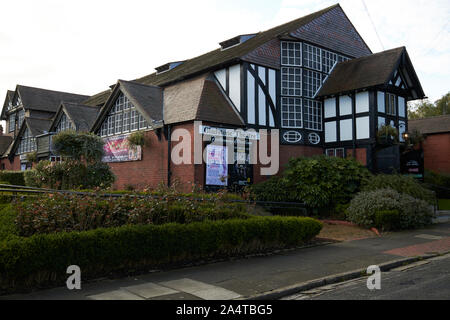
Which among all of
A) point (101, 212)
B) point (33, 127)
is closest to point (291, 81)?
point (101, 212)

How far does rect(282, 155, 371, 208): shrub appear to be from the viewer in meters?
16.9

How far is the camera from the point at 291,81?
22.0 metres

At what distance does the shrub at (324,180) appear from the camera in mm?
16891

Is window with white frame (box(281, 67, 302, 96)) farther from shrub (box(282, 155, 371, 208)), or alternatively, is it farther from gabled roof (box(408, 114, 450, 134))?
gabled roof (box(408, 114, 450, 134))

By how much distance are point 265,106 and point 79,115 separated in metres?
14.5

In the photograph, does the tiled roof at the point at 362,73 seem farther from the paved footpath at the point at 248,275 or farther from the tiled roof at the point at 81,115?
the tiled roof at the point at 81,115

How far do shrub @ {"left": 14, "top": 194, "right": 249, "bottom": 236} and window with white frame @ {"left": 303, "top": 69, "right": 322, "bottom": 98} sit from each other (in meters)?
13.9

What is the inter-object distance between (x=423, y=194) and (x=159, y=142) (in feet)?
41.4

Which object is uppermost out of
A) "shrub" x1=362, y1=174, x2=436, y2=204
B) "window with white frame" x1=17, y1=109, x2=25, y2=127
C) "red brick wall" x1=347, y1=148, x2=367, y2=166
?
"window with white frame" x1=17, y1=109, x2=25, y2=127

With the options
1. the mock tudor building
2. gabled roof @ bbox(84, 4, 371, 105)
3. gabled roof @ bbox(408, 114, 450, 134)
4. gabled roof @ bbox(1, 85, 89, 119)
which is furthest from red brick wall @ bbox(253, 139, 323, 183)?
gabled roof @ bbox(1, 85, 89, 119)

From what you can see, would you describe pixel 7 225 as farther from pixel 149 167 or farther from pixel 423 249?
pixel 149 167

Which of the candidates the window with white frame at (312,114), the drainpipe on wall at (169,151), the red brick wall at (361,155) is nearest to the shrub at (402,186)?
the red brick wall at (361,155)
